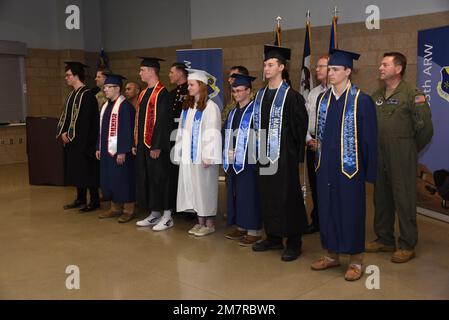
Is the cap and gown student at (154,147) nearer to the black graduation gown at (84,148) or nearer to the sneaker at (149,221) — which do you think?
the sneaker at (149,221)

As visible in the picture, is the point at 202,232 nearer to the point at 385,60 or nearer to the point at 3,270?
the point at 3,270

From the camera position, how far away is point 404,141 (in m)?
3.78

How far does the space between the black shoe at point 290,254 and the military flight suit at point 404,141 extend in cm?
85

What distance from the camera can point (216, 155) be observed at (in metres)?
4.38

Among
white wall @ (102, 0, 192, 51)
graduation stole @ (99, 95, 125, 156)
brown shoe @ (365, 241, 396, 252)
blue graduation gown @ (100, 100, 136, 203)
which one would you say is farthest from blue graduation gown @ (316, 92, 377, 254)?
white wall @ (102, 0, 192, 51)

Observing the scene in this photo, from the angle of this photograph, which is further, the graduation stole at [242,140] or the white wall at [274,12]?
the white wall at [274,12]

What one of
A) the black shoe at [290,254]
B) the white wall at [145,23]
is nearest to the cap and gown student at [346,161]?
the black shoe at [290,254]

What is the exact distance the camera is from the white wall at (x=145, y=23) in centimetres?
978

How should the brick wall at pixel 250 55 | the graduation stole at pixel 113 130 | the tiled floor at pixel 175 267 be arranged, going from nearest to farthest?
the tiled floor at pixel 175 267
the graduation stole at pixel 113 130
the brick wall at pixel 250 55

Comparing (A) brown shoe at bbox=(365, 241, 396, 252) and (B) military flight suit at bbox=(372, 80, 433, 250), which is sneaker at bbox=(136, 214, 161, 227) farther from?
(B) military flight suit at bbox=(372, 80, 433, 250)

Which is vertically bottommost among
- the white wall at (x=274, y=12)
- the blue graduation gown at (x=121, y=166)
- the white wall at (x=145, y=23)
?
the blue graduation gown at (x=121, y=166)

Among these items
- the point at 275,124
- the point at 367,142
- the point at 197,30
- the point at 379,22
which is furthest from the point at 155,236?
the point at 197,30

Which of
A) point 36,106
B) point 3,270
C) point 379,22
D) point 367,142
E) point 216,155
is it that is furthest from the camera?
point 36,106

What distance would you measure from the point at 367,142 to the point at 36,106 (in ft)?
29.3
